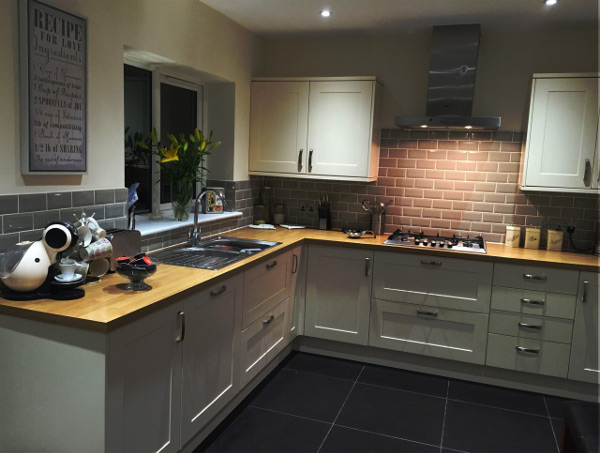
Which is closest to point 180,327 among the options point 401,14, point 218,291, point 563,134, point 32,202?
point 218,291

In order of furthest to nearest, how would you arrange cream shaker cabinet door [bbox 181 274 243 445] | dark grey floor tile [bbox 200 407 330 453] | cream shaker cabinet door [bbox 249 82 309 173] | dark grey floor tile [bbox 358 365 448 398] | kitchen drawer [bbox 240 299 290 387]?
cream shaker cabinet door [bbox 249 82 309 173], dark grey floor tile [bbox 358 365 448 398], kitchen drawer [bbox 240 299 290 387], dark grey floor tile [bbox 200 407 330 453], cream shaker cabinet door [bbox 181 274 243 445]

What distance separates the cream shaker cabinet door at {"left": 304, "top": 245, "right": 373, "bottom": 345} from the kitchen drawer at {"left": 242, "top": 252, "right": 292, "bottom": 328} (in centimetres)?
32

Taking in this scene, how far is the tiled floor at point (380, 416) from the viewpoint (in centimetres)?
280

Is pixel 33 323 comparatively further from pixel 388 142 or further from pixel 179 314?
pixel 388 142

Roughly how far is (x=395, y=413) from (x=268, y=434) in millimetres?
813

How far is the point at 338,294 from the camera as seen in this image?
12.7 feet

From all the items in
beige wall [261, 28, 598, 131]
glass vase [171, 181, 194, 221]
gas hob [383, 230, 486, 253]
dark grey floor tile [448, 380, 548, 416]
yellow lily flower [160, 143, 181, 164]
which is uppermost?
beige wall [261, 28, 598, 131]

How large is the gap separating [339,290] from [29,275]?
91.1 inches

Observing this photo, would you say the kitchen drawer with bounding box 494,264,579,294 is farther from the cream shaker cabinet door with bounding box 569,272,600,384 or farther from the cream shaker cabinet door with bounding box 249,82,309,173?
the cream shaker cabinet door with bounding box 249,82,309,173

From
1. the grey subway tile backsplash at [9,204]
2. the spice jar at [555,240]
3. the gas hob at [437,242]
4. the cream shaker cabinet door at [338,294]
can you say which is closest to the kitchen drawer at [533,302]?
the gas hob at [437,242]

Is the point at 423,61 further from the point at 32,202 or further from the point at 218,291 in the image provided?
the point at 32,202

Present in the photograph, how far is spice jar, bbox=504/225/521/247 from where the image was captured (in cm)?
381

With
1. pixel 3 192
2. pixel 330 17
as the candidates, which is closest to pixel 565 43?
pixel 330 17

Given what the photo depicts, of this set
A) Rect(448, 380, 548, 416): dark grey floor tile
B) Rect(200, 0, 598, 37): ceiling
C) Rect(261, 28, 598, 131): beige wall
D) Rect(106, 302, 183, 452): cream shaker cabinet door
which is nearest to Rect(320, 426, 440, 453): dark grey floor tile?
Rect(448, 380, 548, 416): dark grey floor tile
